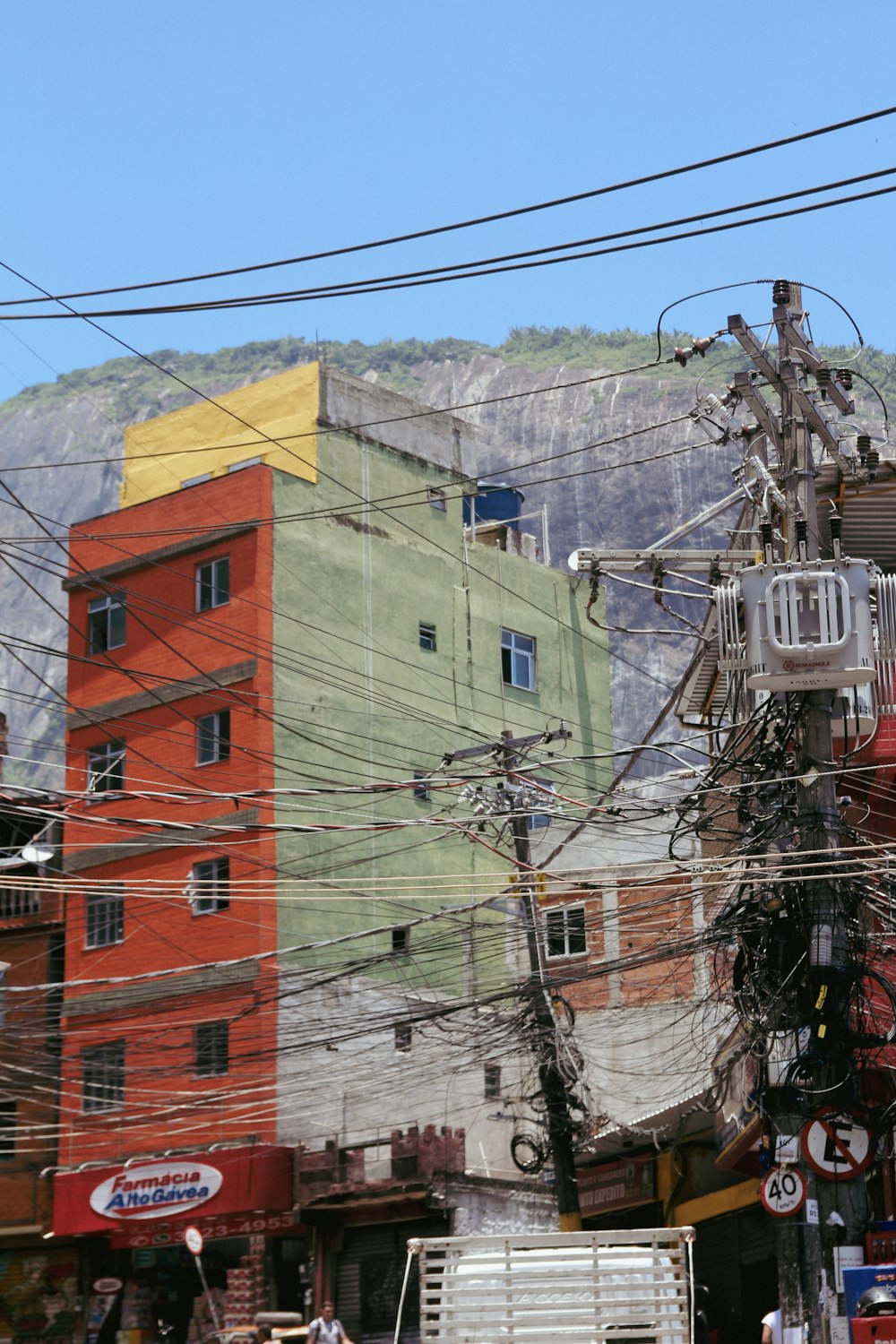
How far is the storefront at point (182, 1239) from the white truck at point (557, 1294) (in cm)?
2202

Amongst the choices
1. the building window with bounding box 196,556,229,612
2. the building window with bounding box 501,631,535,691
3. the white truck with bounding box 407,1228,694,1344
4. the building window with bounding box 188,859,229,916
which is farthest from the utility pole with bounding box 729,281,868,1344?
the building window with bounding box 501,631,535,691

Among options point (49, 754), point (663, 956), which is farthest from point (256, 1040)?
point (49, 754)

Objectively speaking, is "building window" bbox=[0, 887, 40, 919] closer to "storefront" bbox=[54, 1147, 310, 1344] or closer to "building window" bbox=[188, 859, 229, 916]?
"building window" bbox=[188, 859, 229, 916]

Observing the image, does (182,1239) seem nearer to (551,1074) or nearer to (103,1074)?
(103,1074)

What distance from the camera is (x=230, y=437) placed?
157ft

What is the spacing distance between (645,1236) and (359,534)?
32.2 m

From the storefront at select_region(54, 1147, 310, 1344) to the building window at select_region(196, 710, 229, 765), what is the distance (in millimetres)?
8918

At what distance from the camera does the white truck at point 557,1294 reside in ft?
44.2

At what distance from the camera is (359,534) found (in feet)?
147

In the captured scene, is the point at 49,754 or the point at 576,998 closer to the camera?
the point at 576,998

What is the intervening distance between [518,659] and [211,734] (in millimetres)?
11026

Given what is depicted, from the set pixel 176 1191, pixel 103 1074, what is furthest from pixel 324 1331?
pixel 103 1074

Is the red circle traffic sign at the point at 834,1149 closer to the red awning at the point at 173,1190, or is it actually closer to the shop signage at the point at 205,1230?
the shop signage at the point at 205,1230

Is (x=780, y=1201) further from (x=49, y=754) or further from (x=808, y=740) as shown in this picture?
(x=49, y=754)
